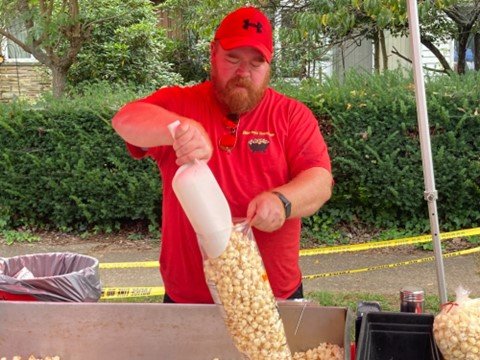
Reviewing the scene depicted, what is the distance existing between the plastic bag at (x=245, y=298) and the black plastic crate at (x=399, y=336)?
9.3 inches

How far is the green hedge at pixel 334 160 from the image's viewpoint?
6316 millimetres

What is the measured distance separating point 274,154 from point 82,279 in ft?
3.33

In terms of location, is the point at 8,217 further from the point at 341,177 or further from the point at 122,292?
the point at 341,177

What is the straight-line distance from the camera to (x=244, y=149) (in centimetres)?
245

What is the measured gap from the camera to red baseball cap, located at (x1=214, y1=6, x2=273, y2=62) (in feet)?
7.72

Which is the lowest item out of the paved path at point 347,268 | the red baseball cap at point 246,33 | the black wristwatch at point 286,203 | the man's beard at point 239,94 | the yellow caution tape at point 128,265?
the paved path at point 347,268

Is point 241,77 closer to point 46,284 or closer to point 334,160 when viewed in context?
point 46,284

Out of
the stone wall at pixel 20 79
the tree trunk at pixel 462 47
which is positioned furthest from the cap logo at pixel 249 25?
the stone wall at pixel 20 79

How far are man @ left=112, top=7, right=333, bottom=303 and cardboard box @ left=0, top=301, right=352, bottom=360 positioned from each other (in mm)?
409

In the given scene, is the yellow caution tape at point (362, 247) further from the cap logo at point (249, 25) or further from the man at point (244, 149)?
the cap logo at point (249, 25)

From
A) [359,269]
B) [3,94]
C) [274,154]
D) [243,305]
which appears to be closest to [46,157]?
[359,269]

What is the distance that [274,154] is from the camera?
244 centimetres

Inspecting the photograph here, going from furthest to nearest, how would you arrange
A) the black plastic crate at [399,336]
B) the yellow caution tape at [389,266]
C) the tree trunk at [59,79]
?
the tree trunk at [59,79]
the yellow caution tape at [389,266]
the black plastic crate at [399,336]

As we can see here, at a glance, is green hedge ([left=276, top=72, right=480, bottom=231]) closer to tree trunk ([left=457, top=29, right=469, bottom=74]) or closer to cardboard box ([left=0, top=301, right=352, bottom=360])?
tree trunk ([left=457, top=29, right=469, bottom=74])
